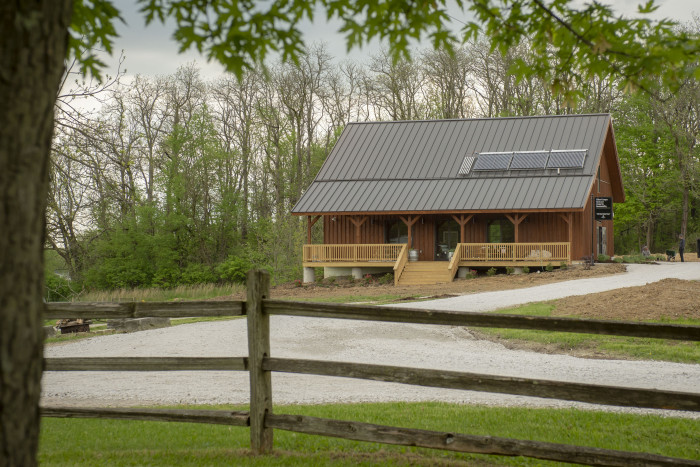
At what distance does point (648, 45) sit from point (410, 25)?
1.62 m

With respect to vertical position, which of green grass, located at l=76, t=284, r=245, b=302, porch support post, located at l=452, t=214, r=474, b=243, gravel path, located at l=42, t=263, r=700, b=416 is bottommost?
green grass, located at l=76, t=284, r=245, b=302

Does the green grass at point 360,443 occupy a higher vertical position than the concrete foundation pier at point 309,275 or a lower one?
lower

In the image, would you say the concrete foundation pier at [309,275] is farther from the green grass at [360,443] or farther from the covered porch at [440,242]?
the green grass at [360,443]

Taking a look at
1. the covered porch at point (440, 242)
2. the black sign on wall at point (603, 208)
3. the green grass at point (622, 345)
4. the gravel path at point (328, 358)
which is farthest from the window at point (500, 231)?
the green grass at point (622, 345)

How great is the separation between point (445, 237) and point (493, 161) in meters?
4.16

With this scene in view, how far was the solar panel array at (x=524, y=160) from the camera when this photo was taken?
106ft

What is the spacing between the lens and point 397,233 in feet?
112

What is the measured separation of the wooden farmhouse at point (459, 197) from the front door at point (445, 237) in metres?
0.05

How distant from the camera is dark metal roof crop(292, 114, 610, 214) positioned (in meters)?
31.0

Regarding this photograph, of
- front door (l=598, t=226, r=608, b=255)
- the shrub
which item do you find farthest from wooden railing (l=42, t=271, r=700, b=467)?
front door (l=598, t=226, r=608, b=255)

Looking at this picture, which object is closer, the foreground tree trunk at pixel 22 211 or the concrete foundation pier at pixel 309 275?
the foreground tree trunk at pixel 22 211

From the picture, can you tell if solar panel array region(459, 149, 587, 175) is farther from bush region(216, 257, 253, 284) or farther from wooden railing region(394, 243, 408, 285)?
bush region(216, 257, 253, 284)

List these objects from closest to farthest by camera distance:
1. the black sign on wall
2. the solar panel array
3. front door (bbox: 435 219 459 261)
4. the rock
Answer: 1. the rock
2. the black sign on wall
3. the solar panel array
4. front door (bbox: 435 219 459 261)

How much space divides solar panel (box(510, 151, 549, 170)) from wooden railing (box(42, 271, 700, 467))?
2867 cm
